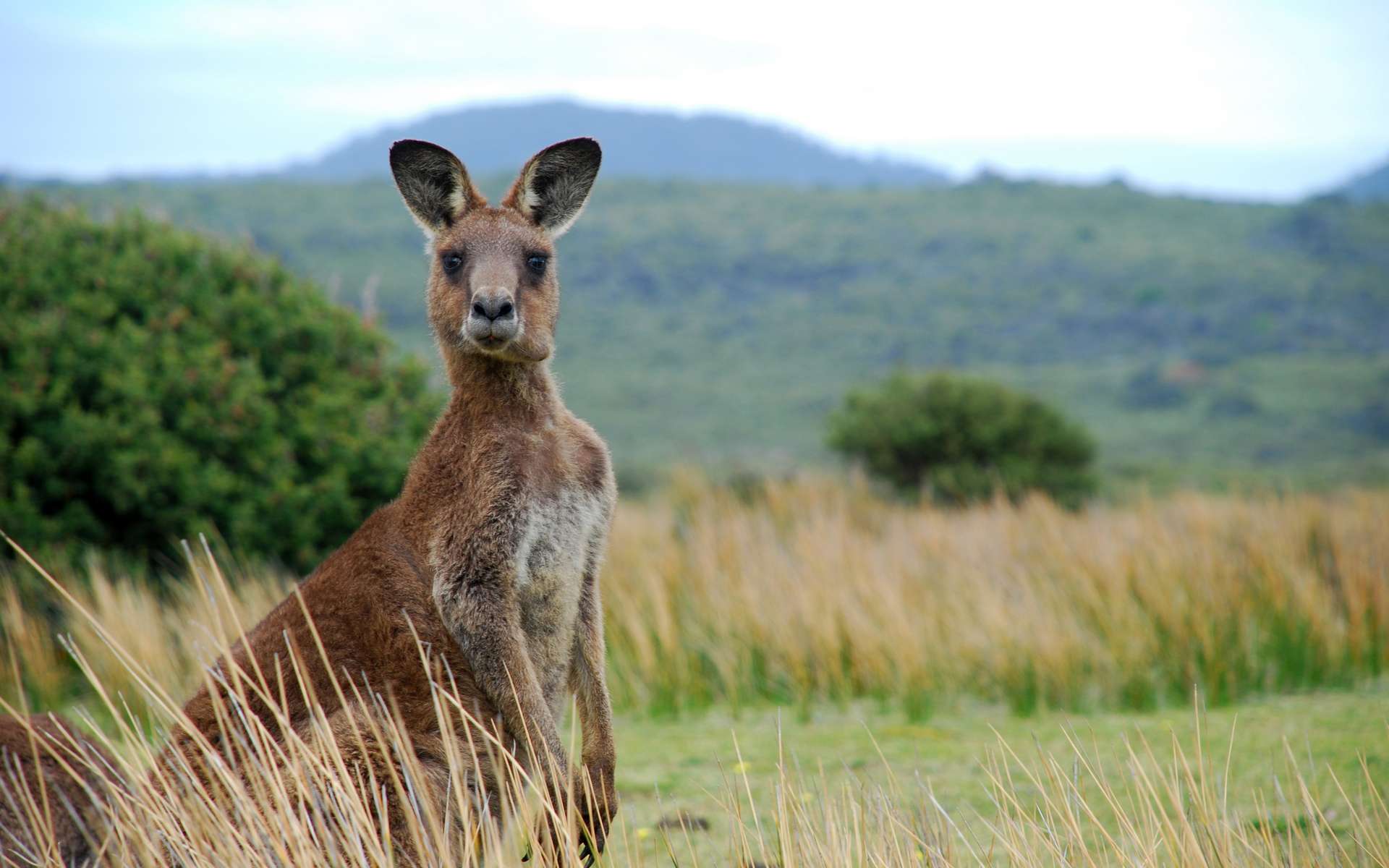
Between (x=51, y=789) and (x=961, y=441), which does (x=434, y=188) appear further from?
(x=961, y=441)

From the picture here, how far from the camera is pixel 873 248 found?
57.5 m

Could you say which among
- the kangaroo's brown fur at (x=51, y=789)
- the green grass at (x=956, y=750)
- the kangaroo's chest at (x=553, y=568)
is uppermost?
the kangaroo's chest at (x=553, y=568)

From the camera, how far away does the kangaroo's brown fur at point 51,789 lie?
3562 mm

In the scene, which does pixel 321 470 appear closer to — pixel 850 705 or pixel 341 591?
pixel 850 705

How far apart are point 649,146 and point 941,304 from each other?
3126 inches

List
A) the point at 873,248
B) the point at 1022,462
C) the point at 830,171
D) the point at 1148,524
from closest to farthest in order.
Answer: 1. the point at 1148,524
2. the point at 1022,462
3. the point at 873,248
4. the point at 830,171

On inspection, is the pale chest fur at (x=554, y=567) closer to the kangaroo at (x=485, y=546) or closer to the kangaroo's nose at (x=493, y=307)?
the kangaroo at (x=485, y=546)

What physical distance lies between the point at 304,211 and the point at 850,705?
58991 mm

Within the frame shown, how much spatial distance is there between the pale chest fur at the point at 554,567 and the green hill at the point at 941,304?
2273 cm

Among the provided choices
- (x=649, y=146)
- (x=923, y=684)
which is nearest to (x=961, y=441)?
(x=923, y=684)

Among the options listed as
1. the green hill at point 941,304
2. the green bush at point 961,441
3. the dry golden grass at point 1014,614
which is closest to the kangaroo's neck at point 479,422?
the dry golden grass at point 1014,614

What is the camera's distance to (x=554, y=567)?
342 cm

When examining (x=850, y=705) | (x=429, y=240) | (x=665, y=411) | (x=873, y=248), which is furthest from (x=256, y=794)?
(x=873, y=248)

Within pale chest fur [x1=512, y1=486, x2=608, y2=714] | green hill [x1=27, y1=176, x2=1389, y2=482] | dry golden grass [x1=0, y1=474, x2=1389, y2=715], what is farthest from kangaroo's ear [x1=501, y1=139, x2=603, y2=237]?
green hill [x1=27, y1=176, x2=1389, y2=482]
